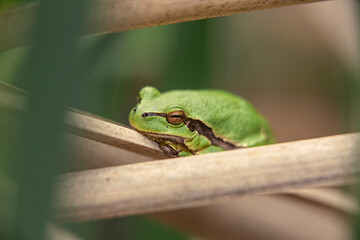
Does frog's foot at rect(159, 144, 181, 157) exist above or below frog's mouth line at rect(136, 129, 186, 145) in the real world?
below

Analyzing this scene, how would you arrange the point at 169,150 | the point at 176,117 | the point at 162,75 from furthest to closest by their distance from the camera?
the point at 162,75
the point at 176,117
the point at 169,150

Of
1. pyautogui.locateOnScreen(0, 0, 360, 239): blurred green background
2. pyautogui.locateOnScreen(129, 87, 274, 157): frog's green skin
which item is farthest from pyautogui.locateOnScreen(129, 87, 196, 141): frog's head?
pyautogui.locateOnScreen(0, 0, 360, 239): blurred green background

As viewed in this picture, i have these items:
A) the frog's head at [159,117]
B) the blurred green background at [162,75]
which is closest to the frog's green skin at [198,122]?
the frog's head at [159,117]

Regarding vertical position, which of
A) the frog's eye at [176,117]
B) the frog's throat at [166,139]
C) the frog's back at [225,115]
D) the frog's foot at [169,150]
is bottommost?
the frog's foot at [169,150]

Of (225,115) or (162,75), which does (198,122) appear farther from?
(162,75)

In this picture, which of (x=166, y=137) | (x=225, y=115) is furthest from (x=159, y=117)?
(x=225, y=115)

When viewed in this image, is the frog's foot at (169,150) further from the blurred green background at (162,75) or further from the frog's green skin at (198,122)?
the blurred green background at (162,75)

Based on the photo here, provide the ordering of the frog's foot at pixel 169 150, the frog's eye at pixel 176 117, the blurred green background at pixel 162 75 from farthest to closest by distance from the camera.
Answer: the frog's eye at pixel 176 117 → the frog's foot at pixel 169 150 → the blurred green background at pixel 162 75

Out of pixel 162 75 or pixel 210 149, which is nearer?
pixel 210 149

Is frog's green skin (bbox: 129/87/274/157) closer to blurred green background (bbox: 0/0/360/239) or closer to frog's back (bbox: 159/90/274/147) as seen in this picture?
frog's back (bbox: 159/90/274/147)
